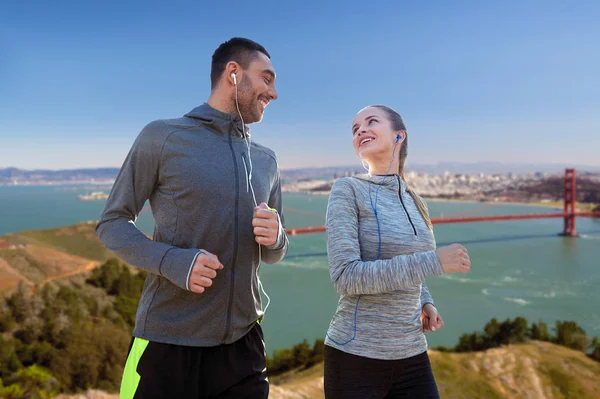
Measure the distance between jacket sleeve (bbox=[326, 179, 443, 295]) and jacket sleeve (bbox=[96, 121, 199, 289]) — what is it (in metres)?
0.26

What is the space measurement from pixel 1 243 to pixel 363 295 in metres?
24.7

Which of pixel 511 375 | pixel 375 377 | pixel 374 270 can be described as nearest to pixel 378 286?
pixel 374 270

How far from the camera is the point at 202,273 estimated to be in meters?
0.78

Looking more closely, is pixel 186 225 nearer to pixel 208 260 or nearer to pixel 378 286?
pixel 208 260

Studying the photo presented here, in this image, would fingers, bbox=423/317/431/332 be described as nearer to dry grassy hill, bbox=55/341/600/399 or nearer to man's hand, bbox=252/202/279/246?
man's hand, bbox=252/202/279/246

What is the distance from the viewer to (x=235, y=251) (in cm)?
87

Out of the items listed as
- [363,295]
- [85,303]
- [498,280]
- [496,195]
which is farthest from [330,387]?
[496,195]

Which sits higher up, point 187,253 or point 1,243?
point 187,253

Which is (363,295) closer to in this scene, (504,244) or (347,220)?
(347,220)

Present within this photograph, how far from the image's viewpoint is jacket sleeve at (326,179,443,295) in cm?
85

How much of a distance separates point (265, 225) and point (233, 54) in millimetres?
371

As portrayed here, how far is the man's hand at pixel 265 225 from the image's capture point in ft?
2.73

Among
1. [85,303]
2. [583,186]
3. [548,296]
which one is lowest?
[548,296]

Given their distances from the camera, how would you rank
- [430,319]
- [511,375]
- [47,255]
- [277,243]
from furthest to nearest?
[47,255], [511,375], [430,319], [277,243]
